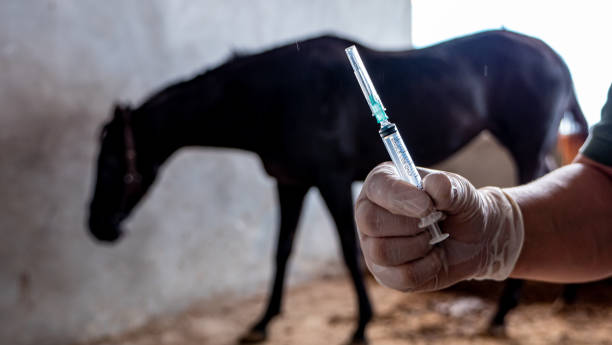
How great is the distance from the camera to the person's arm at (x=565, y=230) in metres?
0.41

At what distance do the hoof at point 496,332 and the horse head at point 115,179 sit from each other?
2.96 ft

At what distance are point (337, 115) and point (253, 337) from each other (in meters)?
0.61

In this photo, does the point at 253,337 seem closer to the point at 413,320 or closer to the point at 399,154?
the point at 413,320

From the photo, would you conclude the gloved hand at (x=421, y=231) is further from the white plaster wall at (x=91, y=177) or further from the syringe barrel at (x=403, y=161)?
the white plaster wall at (x=91, y=177)

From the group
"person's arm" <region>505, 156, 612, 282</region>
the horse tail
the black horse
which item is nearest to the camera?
"person's arm" <region>505, 156, 612, 282</region>

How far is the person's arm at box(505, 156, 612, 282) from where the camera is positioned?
411mm

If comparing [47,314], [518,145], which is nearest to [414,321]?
[518,145]

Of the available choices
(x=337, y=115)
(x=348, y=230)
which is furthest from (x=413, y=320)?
(x=337, y=115)

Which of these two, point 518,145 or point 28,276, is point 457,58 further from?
point 28,276

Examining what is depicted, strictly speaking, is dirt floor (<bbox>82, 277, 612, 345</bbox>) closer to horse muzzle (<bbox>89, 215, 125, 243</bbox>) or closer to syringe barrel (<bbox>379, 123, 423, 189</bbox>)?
horse muzzle (<bbox>89, 215, 125, 243</bbox>)

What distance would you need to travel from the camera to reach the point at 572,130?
79 cm

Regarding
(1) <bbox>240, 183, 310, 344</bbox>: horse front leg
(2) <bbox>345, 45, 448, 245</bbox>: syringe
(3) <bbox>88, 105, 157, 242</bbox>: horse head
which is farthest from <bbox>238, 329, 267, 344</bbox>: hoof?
(2) <bbox>345, 45, 448, 245</bbox>: syringe

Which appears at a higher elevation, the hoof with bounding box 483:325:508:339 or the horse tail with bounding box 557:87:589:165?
the horse tail with bounding box 557:87:589:165

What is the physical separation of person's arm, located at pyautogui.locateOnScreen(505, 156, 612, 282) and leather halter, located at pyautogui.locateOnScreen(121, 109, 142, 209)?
82 centimetres
